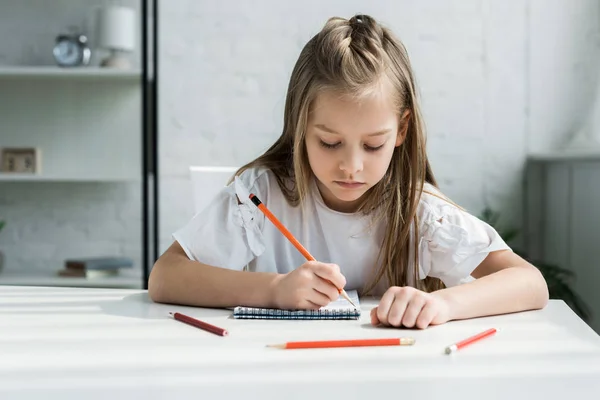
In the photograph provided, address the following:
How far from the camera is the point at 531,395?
726mm

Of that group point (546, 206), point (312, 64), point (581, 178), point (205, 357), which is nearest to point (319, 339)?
point (205, 357)

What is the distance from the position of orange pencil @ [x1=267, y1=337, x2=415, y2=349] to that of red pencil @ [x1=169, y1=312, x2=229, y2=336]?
0.09 meters

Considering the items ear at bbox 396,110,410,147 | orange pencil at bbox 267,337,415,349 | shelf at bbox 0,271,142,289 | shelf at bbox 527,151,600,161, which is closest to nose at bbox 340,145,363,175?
ear at bbox 396,110,410,147

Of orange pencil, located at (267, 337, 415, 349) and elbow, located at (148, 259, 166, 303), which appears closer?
orange pencil, located at (267, 337, 415, 349)

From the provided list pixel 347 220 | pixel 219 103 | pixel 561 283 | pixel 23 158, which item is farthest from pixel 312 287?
pixel 23 158

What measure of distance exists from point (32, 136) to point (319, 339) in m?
2.71

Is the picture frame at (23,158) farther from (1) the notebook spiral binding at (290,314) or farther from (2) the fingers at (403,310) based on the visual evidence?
(2) the fingers at (403,310)

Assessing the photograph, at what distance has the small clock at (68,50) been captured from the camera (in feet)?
10.5

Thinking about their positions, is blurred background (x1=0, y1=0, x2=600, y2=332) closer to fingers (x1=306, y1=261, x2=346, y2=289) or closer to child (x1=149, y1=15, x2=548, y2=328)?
child (x1=149, y1=15, x2=548, y2=328)

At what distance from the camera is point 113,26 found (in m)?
3.21

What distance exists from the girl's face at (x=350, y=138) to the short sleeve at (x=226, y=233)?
174mm

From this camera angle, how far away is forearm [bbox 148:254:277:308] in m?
1.18

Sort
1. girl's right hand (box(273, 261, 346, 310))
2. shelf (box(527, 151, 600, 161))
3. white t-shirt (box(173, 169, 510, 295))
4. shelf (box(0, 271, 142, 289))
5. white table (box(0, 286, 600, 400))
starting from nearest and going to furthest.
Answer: white table (box(0, 286, 600, 400))
girl's right hand (box(273, 261, 346, 310))
white t-shirt (box(173, 169, 510, 295))
shelf (box(527, 151, 600, 161))
shelf (box(0, 271, 142, 289))

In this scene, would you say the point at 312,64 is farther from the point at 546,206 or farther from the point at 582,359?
the point at 546,206
